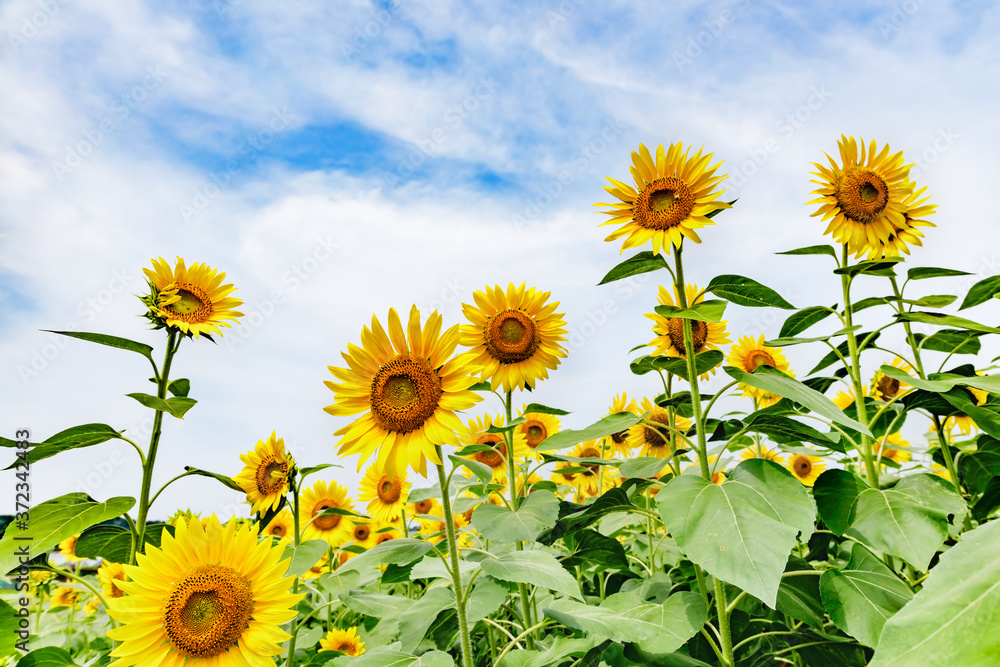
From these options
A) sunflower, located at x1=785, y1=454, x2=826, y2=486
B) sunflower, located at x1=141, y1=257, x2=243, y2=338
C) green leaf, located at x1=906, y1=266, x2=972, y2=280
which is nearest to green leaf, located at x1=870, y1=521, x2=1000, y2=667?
sunflower, located at x1=141, y1=257, x2=243, y2=338

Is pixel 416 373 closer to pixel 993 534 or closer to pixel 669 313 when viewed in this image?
pixel 669 313

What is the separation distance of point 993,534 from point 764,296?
158 cm

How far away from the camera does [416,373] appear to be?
168cm

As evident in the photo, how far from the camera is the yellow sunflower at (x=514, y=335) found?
8.72ft

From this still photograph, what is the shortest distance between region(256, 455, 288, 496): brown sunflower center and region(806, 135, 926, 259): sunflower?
2225 mm

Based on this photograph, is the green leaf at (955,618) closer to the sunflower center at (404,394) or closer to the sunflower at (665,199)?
the sunflower center at (404,394)

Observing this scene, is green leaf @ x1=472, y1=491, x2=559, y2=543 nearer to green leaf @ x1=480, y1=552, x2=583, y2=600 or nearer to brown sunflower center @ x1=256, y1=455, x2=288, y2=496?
green leaf @ x1=480, y1=552, x2=583, y2=600

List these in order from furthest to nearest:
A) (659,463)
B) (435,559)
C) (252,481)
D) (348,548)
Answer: (348,548) → (252,481) → (659,463) → (435,559)

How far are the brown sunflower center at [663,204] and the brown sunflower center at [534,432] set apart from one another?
1.81 metres

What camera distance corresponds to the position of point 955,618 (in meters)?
0.30

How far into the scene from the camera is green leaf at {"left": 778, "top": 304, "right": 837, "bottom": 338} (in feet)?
7.38

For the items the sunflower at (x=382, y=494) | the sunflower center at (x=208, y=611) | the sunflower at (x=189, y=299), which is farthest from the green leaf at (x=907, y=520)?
the sunflower at (x=382, y=494)

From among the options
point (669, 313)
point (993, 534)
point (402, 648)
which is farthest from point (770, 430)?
point (993, 534)

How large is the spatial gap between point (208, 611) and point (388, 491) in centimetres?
210
